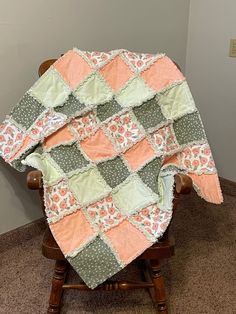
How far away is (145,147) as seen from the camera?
4.95 feet

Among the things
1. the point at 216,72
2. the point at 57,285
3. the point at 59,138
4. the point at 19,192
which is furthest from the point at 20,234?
the point at 216,72

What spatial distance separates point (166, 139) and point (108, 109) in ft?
0.86

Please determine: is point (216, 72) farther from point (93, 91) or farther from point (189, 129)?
point (93, 91)

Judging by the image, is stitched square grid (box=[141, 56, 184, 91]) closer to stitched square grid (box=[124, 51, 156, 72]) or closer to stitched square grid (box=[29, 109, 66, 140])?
stitched square grid (box=[124, 51, 156, 72])

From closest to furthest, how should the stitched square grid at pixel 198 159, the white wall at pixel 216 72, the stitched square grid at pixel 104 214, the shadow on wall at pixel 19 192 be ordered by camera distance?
the stitched square grid at pixel 104 214, the stitched square grid at pixel 198 159, the shadow on wall at pixel 19 192, the white wall at pixel 216 72

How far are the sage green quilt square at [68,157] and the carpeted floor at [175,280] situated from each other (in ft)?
1.83

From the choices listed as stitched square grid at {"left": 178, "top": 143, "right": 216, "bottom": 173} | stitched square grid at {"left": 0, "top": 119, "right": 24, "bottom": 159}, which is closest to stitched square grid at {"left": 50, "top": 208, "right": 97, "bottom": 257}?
stitched square grid at {"left": 0, "top": 119, "right": 24, "bottom": 159}

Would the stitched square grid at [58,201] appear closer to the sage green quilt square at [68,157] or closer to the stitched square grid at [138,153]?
the sage green quilt square at [68,157]

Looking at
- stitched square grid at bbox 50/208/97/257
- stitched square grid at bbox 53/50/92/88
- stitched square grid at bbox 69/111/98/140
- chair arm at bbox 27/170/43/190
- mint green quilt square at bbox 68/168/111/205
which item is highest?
stitched square grid at bbox 53/50/92/88

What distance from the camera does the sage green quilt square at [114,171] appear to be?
147cm

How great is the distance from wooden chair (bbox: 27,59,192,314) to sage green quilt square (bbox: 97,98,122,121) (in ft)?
1.32

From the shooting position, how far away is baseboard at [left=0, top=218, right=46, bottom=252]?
5.95 feet

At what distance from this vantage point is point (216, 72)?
2.22m

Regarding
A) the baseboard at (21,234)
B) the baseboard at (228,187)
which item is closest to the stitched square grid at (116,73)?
the baseboard at (21,234)
